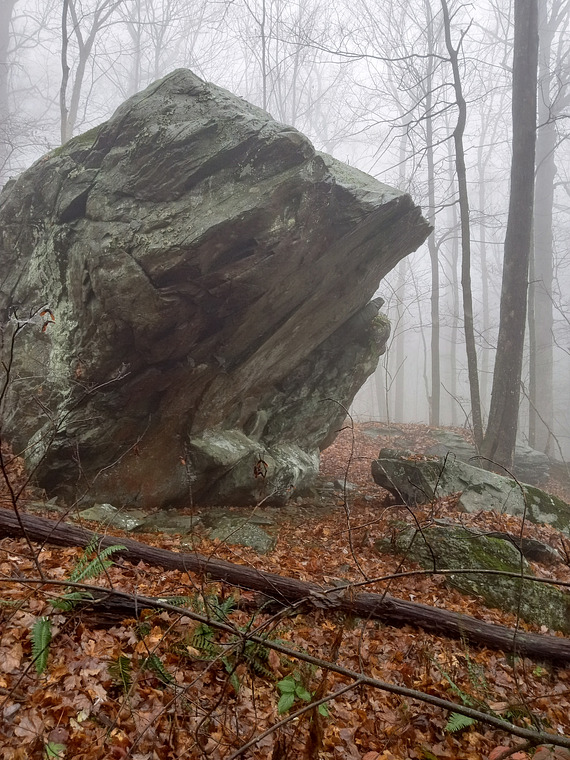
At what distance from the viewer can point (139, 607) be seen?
149 inches

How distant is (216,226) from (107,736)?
19.8 feet

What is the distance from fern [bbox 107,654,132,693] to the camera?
320cm

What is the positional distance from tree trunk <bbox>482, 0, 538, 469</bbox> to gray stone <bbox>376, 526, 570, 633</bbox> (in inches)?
147

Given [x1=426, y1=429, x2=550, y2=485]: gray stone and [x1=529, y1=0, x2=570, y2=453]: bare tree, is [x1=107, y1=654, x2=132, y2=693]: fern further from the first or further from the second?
[x1=529, y1=0, x2=570, y2=453]: bare tree

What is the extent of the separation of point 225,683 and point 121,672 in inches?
47.3

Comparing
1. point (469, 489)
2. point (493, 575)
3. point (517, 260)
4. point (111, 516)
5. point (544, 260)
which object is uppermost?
point (544, 260)

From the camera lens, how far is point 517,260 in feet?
31.4

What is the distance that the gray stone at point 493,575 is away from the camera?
5395 millimetres

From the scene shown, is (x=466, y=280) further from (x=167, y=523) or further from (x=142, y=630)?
(x=142, y=630)

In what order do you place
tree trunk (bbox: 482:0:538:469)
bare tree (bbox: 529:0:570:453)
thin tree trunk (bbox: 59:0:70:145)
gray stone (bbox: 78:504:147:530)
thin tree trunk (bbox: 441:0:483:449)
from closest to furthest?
gray stone (bbox: 78:504:147:530) < tree trunk (bbox: 482:0:538:469) < thin tree trunk (bbox: 441:0:483:449) < thin tree trunk (bbox: 59:0:70:145) < bare tree (bbox: 529:0:570:453)

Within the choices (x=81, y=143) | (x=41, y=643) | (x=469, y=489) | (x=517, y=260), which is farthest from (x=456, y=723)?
(x=81, y=143)

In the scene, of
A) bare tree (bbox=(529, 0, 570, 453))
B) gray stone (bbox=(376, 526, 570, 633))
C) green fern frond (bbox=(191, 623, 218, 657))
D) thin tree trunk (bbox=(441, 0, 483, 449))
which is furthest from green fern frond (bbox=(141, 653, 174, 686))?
bare tree (bbox=(529, 0, 570, 453))

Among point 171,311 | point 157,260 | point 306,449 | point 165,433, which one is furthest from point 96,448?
point 306,449

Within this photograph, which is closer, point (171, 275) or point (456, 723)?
point (456, 723)
